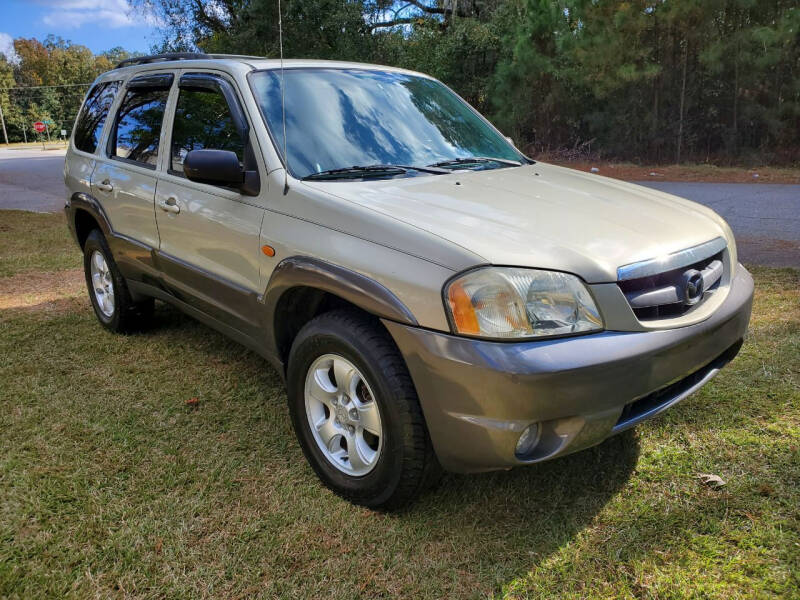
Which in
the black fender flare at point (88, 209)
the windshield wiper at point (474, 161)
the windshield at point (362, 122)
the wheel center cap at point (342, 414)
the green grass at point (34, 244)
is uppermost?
the windshield at point (362, 122)

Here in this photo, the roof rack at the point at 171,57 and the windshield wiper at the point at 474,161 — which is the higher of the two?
the roof rack at the point at 171,57

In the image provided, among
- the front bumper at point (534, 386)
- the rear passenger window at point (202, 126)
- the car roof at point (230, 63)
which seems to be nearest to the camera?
the front bumper at point (534, 386)

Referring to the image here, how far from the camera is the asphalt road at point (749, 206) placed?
6531 mm

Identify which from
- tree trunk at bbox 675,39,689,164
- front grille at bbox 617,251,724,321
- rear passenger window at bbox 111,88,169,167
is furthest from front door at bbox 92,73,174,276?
tree trunk at bbox 675,39,689,164

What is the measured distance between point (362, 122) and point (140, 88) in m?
1.78

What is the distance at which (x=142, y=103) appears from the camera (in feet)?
13.2

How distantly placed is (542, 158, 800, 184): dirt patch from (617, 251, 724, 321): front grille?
1182 centimetres

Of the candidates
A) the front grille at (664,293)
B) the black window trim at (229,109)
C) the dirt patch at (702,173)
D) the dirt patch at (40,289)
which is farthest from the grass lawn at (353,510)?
the dirt patch at (702,173)

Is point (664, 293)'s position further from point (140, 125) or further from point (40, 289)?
point (40, 289)

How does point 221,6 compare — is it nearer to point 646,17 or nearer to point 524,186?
point 646,17

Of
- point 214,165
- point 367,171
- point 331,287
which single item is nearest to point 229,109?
point 214,165

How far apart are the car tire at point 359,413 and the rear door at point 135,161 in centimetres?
163

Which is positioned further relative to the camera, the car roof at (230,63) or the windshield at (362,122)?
the car roof at (230,63)

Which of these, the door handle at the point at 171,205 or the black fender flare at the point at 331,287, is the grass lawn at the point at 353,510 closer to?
the black fender flare at the point at 331,287
